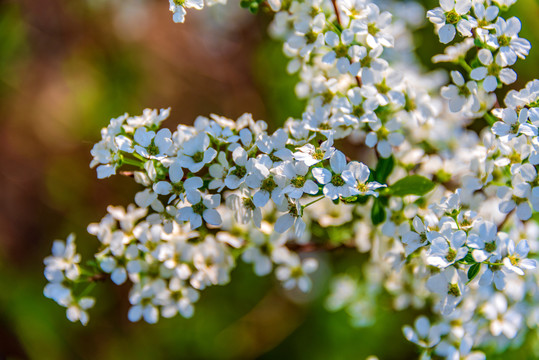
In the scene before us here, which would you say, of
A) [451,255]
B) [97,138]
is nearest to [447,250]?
[451,255]

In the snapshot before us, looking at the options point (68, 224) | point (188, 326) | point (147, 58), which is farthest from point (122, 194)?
point (147, 58)

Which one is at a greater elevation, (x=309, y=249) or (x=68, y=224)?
(x=309, y=249)

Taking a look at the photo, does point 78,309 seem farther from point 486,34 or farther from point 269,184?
point 486,34

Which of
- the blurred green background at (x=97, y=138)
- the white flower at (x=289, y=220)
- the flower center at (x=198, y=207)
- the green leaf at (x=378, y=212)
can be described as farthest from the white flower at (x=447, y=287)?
the blurred green background at (x=97, y=138)

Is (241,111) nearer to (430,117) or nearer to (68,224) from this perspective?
(68,224)

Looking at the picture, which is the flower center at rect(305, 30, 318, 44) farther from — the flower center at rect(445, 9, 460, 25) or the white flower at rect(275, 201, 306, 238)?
the white flower at rect(275, 201, 306, 238)

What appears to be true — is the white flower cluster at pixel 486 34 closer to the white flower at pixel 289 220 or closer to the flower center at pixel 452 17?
the flower center at pixel 452 17
